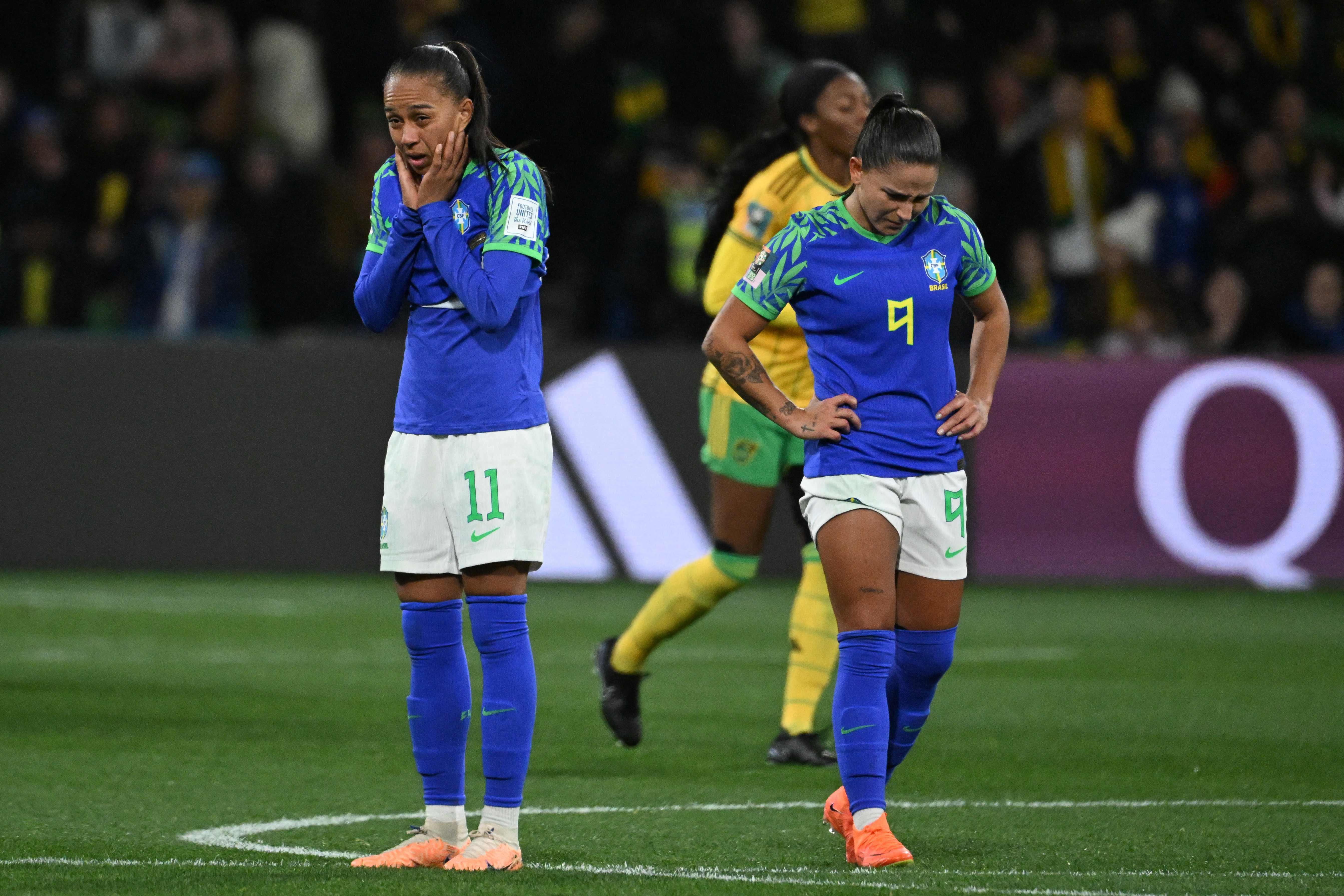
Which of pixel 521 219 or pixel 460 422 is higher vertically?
pixel 521 219

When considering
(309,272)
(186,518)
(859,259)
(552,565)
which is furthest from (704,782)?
(309,272)

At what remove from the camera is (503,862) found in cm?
514

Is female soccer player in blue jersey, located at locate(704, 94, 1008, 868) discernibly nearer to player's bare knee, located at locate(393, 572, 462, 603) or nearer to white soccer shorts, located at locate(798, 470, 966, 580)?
white soccer shorts, located at locate(798, 470, 966, 580)

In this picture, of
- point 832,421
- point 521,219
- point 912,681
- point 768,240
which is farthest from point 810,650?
point 521,219

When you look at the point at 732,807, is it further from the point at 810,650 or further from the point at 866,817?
the point at 810,650

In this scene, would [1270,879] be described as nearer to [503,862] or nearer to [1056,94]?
[503,862]

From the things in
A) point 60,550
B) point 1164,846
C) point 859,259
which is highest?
point 859,259

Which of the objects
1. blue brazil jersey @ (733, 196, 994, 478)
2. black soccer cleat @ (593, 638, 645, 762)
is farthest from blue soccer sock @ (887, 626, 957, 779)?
black soccer cleat @ (593, 638, 645, 762)

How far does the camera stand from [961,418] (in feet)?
18.1

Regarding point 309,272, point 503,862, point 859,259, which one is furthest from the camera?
point 309,272

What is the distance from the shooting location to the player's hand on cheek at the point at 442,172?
5.08 metres

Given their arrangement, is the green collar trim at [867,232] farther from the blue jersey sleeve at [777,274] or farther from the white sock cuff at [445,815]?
the white sock cuff at [445,815]

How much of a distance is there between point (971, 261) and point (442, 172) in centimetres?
147

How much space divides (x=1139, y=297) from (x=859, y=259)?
33.4ft
